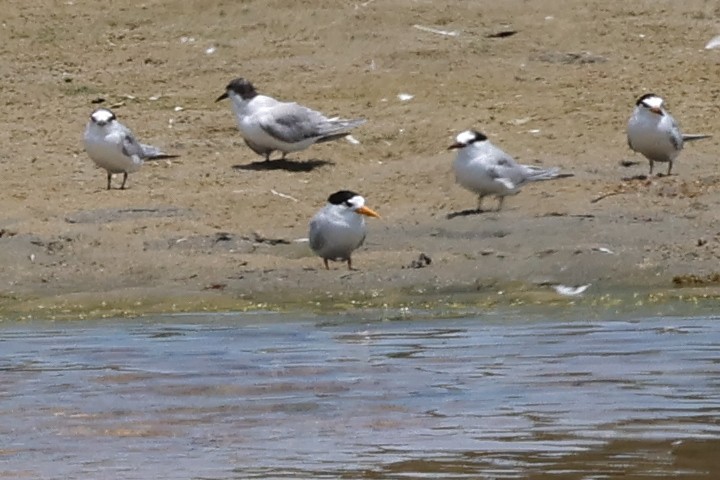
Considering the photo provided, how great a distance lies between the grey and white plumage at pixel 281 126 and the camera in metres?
14.6

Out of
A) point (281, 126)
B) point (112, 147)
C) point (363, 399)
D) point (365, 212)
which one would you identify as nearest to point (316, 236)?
point (365, 212)

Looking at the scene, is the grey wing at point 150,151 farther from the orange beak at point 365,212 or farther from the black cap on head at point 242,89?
the orange beak at point 365,212

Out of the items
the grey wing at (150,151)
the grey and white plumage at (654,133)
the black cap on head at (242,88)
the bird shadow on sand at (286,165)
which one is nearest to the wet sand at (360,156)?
the bird shadow on sand at (286,165)

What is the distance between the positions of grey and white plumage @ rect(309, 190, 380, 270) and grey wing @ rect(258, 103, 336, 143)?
114 inches

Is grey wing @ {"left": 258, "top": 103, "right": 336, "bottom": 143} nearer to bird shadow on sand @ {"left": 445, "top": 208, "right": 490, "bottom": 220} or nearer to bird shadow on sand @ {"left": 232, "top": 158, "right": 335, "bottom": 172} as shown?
bird shadow on sand @ {"left": 232, "top": 158, "right": 335, "bottom": 172}

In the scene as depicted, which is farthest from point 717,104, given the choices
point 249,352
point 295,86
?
point 249,352

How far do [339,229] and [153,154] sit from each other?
3.41m

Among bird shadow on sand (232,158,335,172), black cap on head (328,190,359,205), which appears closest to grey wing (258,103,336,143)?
bird shadow on sand (232,158,335,172)

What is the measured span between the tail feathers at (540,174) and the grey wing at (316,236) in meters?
1.83

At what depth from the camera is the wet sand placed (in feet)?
36.3

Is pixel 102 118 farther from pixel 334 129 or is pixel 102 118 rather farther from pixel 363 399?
pixel 363 399

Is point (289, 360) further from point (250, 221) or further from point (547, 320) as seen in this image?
point (250, 221)

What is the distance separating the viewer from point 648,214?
12.0 m

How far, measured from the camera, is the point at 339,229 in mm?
11180
